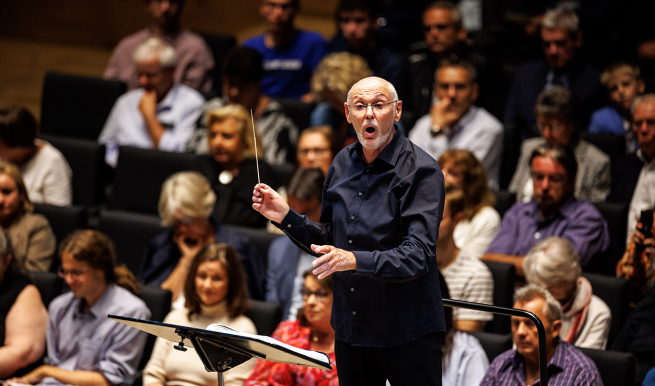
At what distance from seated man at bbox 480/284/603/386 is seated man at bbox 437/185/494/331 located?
272 millimetres

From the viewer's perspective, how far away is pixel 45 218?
2678 mm

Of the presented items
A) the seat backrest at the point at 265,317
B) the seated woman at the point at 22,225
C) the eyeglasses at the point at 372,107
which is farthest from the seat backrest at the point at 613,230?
the seated woman at the point at 22,225

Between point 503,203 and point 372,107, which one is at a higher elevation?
point 372,107

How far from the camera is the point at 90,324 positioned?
2203 millimetres

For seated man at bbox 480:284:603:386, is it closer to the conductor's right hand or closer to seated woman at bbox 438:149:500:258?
seated woman at bbox 438:149:500:258

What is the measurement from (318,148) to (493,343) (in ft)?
3.44

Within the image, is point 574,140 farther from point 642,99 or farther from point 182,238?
point 182,238

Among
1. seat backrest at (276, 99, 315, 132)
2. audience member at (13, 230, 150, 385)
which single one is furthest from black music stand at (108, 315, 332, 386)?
seat backrest at (276, 99, 315, 132)

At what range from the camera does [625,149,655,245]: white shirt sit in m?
2.57

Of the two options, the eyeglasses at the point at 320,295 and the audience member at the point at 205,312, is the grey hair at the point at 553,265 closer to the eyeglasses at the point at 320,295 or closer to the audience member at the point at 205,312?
the eyeglasses at the point at 320,295

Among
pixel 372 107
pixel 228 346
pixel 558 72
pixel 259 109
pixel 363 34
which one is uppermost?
pixel 363 34

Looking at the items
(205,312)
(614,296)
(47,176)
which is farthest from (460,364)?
(47,176)

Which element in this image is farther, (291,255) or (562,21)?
(562,21)

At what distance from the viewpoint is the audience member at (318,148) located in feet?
9.01
